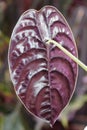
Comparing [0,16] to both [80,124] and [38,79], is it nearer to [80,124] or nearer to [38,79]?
[80,124]

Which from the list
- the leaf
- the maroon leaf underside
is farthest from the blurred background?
the maroon leaf underside

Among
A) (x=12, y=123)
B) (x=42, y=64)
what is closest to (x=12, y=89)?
(x=12, y=123)

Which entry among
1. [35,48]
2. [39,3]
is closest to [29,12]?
[35,48]

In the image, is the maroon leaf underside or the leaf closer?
the maroon leaf underside

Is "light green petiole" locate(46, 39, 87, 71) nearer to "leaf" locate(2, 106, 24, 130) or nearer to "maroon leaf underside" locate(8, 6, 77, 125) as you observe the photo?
"maroon leaf underside" locate(8, 6, 77, 125)

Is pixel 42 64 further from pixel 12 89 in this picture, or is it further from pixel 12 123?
pixel 12 89
